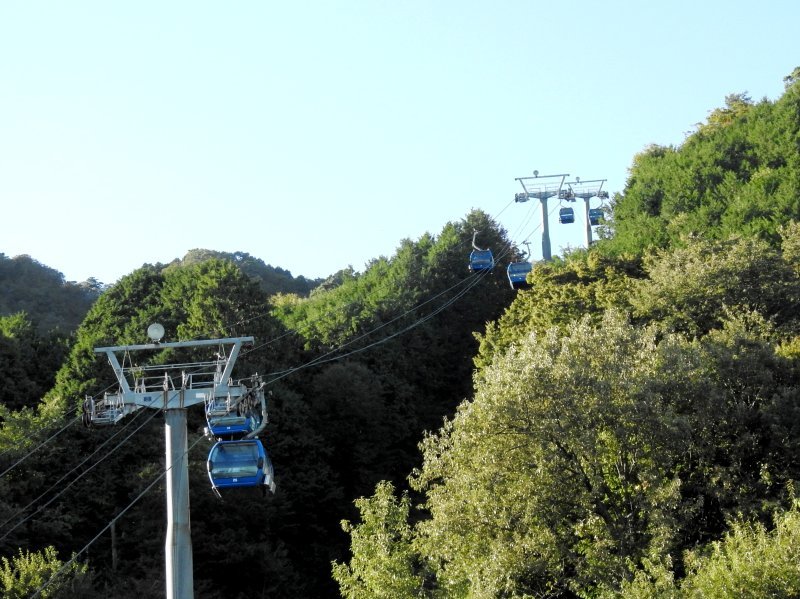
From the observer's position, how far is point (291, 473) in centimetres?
5122

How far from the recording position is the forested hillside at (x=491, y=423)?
30.4 metres

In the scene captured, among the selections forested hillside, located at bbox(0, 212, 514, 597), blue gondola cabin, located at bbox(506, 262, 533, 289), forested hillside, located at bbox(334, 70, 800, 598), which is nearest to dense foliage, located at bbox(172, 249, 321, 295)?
forested hillside, located at bbox(0, 212, 514, 597)

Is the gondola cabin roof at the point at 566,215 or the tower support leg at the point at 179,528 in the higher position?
the gondola cabin roof at the point at 566,215

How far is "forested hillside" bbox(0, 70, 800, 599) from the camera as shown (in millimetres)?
30391

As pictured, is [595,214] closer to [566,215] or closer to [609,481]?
[566,215]

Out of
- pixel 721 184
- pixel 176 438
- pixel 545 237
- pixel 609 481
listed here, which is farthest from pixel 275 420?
pixel 721 184

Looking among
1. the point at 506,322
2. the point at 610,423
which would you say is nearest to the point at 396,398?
the point at 506,322

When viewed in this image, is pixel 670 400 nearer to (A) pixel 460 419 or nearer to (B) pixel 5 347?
(A) pixel 460 419

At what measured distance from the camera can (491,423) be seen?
31031 mm

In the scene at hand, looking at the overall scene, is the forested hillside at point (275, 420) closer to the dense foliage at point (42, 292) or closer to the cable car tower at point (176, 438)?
the cable car tower at point (176, 438)

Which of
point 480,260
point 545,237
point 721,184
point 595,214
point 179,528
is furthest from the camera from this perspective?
point 595,214

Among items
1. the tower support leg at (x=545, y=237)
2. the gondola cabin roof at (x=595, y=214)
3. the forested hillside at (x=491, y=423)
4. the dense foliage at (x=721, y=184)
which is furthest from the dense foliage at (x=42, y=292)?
the dense foliage at (x=721, y=184)

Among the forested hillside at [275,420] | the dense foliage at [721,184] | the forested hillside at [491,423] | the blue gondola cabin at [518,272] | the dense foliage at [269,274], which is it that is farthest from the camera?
the dense foliage at [269,274]

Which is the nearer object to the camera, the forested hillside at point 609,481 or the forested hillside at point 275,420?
the forested hillside at point 609,481
